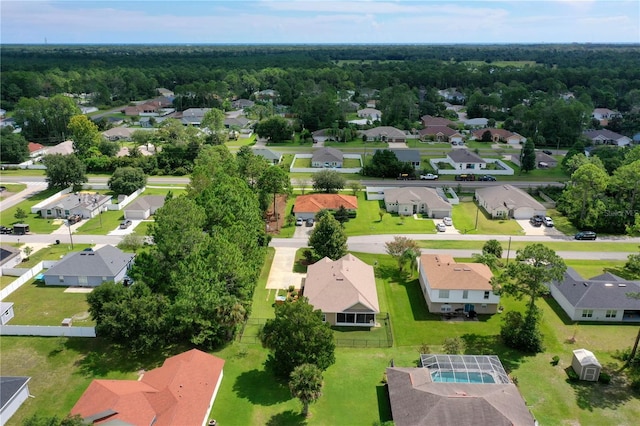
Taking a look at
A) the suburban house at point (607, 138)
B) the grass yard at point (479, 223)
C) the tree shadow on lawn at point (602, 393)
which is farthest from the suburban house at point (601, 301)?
the suburban house at point (607, 138)

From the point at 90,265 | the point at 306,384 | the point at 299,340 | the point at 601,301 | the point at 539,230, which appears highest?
the point at 299,340

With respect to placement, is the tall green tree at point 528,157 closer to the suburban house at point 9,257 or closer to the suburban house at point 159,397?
the suburban house at point 159,397

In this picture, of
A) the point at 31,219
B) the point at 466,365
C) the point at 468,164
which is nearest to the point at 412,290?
the point at 466,365

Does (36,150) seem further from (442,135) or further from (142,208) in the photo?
(442,135)

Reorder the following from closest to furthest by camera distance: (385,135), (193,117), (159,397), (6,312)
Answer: (159,397)
(6,312)
(385,135)
(193,117)

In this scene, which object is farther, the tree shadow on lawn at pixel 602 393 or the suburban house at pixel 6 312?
the suburban house at pixel 6 312

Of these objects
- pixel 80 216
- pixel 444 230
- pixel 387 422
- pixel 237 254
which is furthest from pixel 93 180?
pixel 387 422
